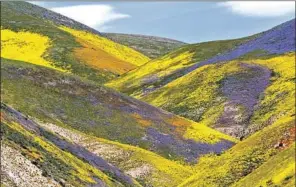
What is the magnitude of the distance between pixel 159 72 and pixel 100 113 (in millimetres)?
83317

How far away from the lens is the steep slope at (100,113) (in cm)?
7538

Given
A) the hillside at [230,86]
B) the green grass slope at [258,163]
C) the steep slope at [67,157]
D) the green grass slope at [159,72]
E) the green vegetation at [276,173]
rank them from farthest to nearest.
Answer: the green grass slope at [159,72]
the hillside at [230,86]
the steep slope at [67,157]
the green grass slope at [258,163]
the green vegetation at [276,173]

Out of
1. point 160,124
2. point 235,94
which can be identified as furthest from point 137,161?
point 235,94

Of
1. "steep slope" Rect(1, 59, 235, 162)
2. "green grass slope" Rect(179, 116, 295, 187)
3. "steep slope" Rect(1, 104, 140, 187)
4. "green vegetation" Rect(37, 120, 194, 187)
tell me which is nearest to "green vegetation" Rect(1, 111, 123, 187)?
"steep slope" Rect(1, 104, 140, 187)

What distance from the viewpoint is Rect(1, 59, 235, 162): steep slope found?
7538 cm

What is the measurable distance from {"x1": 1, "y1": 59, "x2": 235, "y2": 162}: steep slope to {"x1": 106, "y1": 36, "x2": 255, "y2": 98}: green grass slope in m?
44.3

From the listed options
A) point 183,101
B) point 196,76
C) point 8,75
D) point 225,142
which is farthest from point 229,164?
point 196,76

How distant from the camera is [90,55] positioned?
19575cm

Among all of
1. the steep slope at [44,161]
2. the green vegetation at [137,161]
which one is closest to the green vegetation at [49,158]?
the steep slope at [44,161]

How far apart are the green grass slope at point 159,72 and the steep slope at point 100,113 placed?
4435cm

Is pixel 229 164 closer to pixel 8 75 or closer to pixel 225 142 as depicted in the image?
pixel 225 142

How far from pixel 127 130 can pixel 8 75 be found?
65.5 feet

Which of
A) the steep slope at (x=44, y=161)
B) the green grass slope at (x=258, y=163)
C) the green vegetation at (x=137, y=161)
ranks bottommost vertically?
the green vegetation at (x=137, y=161)

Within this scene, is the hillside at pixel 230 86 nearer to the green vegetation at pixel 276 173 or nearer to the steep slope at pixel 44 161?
the steep slope at pixel 44 161
